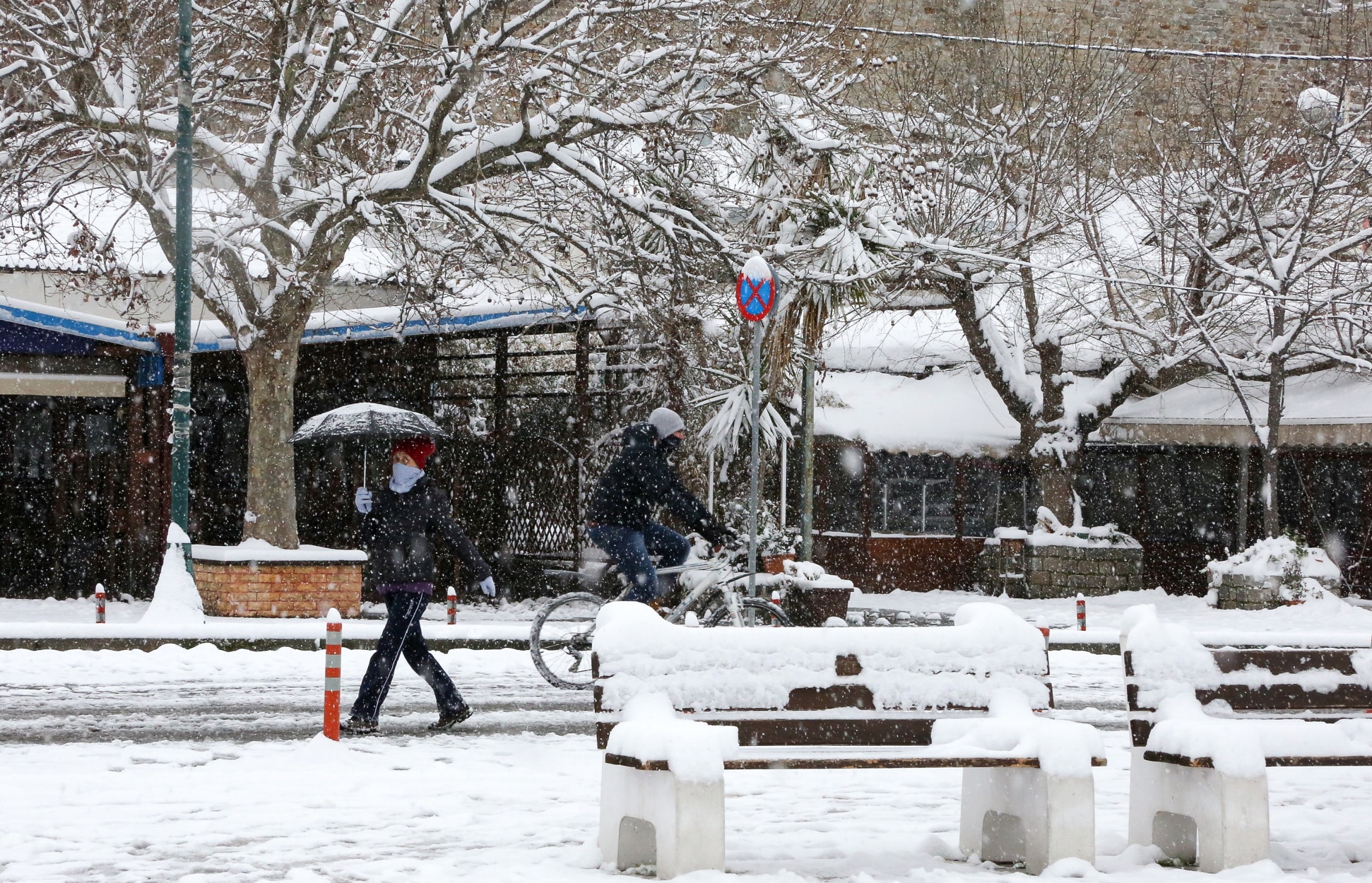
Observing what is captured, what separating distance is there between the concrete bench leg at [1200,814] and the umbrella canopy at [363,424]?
11.9 m

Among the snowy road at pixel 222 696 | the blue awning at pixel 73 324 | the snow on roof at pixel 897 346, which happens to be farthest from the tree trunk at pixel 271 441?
the snow on roof at pixel 897 346

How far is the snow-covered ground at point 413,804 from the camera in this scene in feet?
20.0

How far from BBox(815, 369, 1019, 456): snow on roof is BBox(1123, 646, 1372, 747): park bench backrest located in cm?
1740

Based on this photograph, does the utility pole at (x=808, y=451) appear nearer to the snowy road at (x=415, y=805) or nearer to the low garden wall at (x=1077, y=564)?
the snowy road at (x=415, y=805)

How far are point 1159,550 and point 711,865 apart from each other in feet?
70.7

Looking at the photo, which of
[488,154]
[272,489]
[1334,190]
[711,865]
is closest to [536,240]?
[488,154]

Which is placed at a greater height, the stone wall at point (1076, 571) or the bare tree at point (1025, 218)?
the bare tree at point (1025, 218)

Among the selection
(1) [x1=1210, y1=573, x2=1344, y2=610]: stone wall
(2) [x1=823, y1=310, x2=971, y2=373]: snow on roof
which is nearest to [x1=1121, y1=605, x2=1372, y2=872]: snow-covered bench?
(1) [x1=1210, y1=573, x2=1344, y2=610]: stone wall

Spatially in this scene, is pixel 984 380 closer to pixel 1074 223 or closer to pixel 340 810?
pixel 1074 223

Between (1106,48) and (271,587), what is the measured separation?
17194 millimetres

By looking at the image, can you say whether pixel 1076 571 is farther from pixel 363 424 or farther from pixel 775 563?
pixel 363 424

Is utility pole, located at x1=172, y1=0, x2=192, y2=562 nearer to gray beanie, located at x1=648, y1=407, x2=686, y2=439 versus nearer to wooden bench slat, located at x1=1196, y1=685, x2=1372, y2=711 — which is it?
gray beanie, located at x1=648, y1=407, x2=686, y2=439

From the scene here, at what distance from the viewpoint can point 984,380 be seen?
26438mm

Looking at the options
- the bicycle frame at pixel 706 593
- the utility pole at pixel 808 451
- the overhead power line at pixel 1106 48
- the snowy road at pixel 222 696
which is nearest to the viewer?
the snowy road at pixel 222 696
